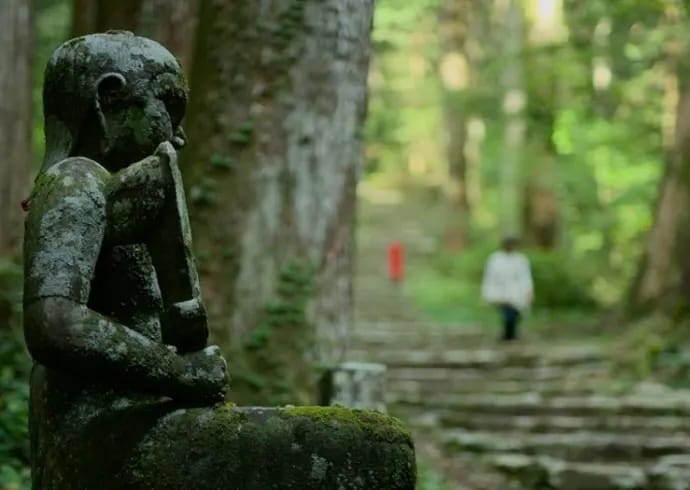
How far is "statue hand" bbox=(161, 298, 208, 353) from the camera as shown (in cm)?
284

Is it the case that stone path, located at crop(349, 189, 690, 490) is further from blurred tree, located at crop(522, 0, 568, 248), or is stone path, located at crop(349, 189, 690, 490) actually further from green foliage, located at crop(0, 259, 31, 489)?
blurred tree, located at crop(522, 0, 568, 248)

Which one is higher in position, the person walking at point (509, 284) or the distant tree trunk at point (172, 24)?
the distant tree trunk at point (172, 24)

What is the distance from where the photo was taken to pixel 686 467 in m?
9.23

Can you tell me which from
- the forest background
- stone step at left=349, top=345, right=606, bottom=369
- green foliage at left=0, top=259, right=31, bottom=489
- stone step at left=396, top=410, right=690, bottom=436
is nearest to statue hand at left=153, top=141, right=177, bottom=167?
green foliage at left=0, top=259, right=31, bottom=489

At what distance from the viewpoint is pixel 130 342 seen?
2.72 m

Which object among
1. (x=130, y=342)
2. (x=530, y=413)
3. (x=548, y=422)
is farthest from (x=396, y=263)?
(x=130, y=342)

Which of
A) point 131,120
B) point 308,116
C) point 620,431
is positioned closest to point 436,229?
point 620,431

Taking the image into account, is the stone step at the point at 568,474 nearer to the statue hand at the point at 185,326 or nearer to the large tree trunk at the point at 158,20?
the large tree trunk at the point at 158,20

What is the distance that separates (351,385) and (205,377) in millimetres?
3459

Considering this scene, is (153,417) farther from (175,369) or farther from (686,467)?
(686,467)

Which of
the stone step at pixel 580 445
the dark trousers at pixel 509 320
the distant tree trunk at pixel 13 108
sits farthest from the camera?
the dark trousers at pixel 509 320

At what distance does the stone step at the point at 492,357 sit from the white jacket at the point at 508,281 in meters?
1.05

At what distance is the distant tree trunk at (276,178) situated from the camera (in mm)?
6562

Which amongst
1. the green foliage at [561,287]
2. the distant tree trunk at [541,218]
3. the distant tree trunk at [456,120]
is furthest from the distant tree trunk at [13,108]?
the distant tree trunk at [456,120]
